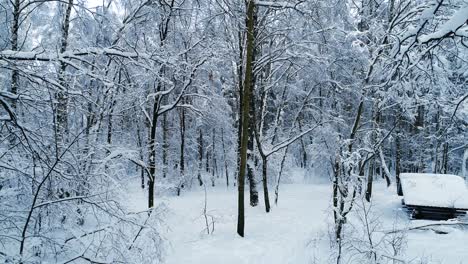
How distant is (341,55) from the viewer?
15133 millimetres

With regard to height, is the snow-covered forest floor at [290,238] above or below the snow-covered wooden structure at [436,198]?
below

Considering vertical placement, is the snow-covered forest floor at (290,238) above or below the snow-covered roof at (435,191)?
below

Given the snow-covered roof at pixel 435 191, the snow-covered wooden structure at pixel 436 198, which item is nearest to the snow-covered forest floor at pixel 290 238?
the snow-covered wooden structure at pixel 436 198

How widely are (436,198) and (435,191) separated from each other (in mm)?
502

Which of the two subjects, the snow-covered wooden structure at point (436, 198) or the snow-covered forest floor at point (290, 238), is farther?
the snow-covered wooden structure at point (436, 198)

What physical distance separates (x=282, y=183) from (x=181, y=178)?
27.4ft

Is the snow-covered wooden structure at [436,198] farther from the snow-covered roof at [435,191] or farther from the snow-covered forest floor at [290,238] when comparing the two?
the snow-covered forest floor at [290,238]

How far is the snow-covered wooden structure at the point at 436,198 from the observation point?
12.9 m

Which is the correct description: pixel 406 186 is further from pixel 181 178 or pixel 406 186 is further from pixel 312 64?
pixel 181 178

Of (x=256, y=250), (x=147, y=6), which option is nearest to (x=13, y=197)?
(x=256, y=250)

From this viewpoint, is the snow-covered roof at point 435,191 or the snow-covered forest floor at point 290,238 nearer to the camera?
the snow-covered forest floor at point 290,238

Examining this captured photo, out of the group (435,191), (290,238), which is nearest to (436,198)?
(435,191)

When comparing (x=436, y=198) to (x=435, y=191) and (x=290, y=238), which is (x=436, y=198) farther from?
(x=290, y=238)

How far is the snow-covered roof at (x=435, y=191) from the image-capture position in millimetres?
12898
